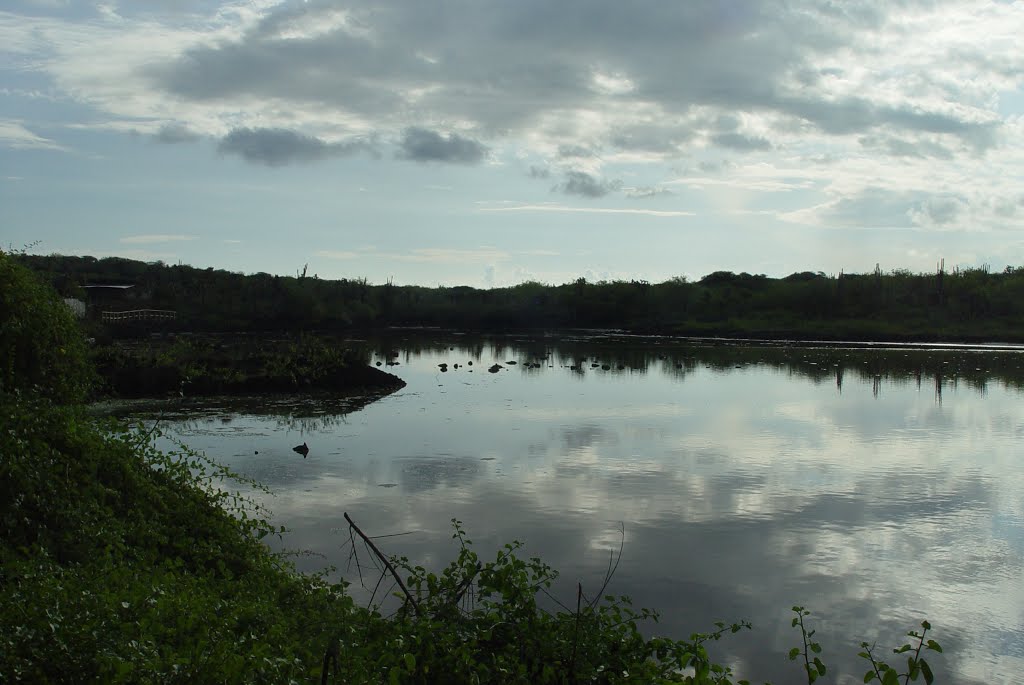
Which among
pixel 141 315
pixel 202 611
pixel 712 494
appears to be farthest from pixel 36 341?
pixel 141 315

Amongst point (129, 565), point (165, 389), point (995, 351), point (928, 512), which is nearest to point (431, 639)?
point (129, 565)

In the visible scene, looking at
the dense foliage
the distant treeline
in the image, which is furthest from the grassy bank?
the distant treeline

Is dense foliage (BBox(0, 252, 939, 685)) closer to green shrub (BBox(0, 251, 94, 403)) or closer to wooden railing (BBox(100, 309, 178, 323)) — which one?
green shrub (BBox(0, 251, 94, 403))

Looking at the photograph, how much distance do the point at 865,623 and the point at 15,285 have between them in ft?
35.4

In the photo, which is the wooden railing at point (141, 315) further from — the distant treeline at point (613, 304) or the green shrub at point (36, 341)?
the green shrub at point (36, 341)

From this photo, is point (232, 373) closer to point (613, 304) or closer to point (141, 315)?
point (141, 315)

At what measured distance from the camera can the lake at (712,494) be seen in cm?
992

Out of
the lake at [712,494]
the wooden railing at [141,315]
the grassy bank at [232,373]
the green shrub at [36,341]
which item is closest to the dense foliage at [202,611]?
the green shrub at [36,341]

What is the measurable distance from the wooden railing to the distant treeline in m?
0.88

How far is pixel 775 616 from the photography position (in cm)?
974

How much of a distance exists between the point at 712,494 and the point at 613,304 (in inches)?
3507

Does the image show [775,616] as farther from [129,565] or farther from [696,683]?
[129,565]

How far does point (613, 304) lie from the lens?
10412 cm

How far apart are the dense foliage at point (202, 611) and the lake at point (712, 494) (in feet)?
5.32
